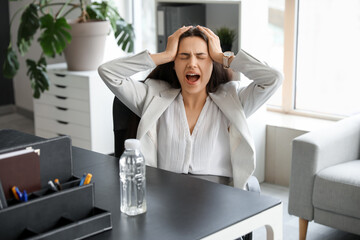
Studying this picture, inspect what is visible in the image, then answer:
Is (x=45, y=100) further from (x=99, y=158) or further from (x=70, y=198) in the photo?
(x=70, y=198)

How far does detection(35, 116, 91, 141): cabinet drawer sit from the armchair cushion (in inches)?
76.2

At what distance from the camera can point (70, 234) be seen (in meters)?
1.37

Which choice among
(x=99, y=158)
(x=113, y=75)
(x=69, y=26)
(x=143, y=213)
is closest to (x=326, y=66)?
(x=69, y=26)

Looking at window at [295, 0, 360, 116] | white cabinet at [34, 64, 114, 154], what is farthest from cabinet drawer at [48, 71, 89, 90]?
window at [295, 0, 360, 116]

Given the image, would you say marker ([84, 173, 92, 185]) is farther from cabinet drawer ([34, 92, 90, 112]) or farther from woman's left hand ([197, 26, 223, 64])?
cabinet drawer ([34, 92, 90, 112])

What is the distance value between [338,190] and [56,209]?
1.80 meters

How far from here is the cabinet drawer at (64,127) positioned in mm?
4243

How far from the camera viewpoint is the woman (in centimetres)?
219

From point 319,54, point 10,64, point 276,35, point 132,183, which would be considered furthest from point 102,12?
point 132,183

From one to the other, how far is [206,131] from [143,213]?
2.42ft

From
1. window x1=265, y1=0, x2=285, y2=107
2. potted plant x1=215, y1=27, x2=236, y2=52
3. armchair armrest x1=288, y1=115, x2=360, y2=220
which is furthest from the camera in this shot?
window x1=265, y1=0, x2=285, y2=107

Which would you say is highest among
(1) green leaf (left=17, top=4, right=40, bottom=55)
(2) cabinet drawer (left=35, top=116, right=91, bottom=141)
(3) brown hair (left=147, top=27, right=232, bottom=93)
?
(1) green leaf (left=17, top=4, right=40, bottom=55)

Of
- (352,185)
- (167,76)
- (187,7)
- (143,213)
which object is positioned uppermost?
(187,7)

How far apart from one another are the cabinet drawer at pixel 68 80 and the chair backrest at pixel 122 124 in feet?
6.01
